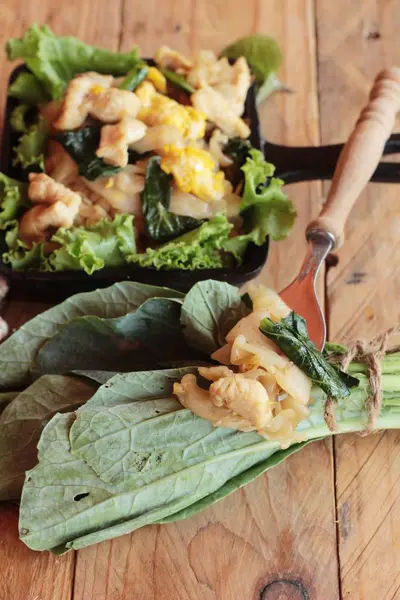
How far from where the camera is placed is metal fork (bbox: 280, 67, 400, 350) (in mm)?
1432

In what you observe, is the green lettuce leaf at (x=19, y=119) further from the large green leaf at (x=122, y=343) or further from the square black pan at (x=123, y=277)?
the large green leaf at (x=122, y=343)

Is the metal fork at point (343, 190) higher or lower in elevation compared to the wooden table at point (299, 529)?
higher

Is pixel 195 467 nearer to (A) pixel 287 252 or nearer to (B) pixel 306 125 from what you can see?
(A) pixel 287 252

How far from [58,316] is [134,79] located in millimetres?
597

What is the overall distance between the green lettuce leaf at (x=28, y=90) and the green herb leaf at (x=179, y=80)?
0.29 meters

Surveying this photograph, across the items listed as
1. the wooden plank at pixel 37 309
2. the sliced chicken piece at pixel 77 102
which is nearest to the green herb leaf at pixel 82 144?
the sliced chicken piece at pixel 77 102

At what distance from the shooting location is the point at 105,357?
1.37 m

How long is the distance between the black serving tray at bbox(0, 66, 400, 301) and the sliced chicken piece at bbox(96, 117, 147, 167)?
0.23 metres

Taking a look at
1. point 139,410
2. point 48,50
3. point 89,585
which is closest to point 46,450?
point 139,410

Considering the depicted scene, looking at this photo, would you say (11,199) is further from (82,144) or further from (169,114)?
(169,114)

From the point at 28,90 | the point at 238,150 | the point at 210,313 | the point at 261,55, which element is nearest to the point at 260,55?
the point at 261,55

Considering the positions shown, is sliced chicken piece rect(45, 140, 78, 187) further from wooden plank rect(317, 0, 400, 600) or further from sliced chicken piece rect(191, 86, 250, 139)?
wooden plank rect(317, 0, 400, 600)

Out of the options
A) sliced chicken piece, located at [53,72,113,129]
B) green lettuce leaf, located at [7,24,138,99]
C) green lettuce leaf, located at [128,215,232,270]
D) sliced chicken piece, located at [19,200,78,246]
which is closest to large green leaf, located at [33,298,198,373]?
green lettuce leaf, located at [128,215,232,270]

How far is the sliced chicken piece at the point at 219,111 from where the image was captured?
1.60m
